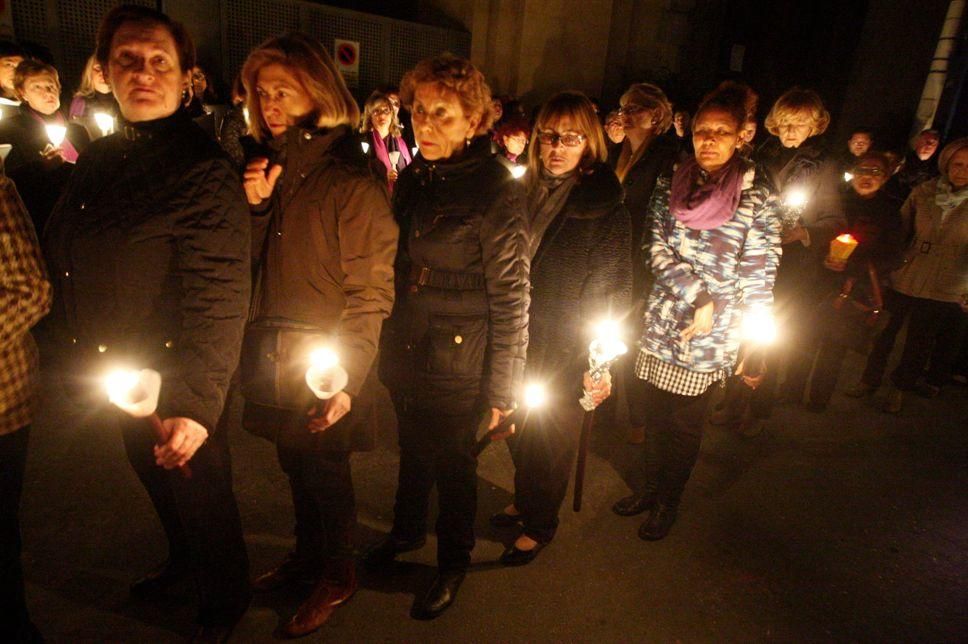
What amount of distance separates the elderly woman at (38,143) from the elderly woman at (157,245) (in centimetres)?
217

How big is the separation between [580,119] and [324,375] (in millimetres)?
1670

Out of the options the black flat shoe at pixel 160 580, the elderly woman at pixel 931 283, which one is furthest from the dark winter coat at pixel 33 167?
the elderly woman at pixel 931 283

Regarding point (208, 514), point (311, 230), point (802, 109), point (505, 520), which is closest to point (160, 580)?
point (208, 514)

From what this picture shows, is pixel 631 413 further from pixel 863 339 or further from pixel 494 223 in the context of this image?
pixel 863 339

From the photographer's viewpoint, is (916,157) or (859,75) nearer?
(916,157)

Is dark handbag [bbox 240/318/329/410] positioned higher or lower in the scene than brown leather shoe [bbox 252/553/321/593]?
higher

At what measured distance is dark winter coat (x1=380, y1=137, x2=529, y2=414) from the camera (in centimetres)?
237

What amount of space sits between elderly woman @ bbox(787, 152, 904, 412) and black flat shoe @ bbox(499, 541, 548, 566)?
10.7ft

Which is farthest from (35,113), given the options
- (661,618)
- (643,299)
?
(661,618)

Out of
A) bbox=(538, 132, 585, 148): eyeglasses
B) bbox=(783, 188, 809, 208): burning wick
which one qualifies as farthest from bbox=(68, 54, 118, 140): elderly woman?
bbox=(783, 188, 809, 208): burning wick

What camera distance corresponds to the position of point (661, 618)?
2.96 metres

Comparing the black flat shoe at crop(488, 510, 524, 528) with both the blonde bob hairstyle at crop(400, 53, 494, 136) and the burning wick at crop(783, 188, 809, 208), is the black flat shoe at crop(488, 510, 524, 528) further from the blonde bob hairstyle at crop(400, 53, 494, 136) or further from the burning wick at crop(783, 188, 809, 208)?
the burning wick at crop(783, 188, 809, 208)

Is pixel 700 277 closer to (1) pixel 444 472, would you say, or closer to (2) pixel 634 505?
(2) pixel 634 505

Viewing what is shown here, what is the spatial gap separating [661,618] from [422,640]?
117 centimetres
